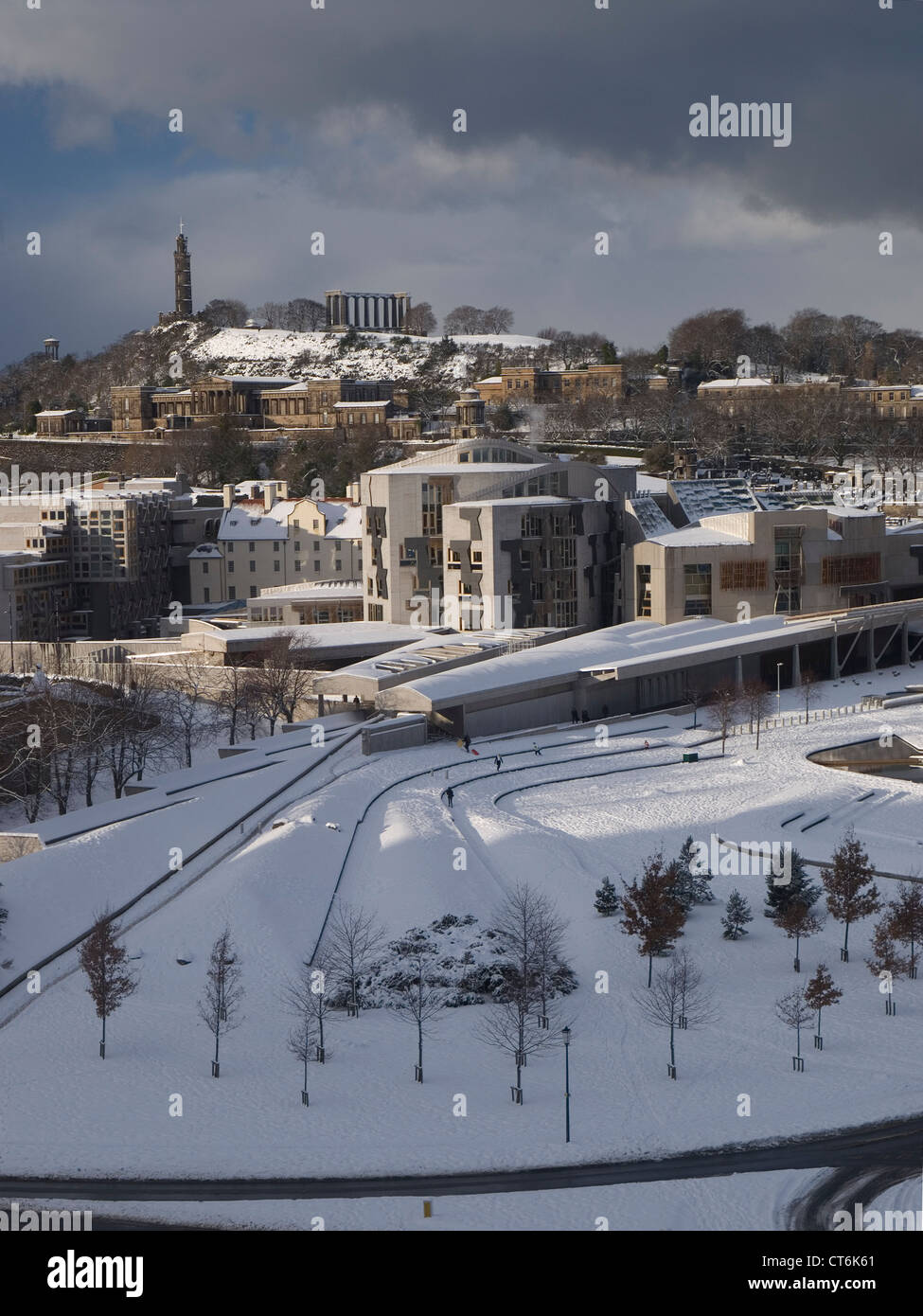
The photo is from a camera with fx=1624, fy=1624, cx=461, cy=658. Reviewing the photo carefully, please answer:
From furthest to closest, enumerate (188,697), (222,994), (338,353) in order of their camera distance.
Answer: (338,353) → (188,697) → (222,994)

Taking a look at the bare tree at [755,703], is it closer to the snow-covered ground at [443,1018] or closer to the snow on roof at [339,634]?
the snow-covered ground at [443,1018]

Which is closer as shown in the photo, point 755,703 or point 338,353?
point 755,703

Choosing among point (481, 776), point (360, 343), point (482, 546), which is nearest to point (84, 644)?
point (482, 546)

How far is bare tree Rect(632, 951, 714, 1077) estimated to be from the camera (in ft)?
92.6

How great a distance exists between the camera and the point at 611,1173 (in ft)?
76.9

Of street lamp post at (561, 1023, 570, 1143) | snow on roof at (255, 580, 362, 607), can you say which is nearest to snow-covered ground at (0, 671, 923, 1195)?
street lamp post at (561, 1023, 570, 1143)

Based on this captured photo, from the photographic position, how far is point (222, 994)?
91.2 feet

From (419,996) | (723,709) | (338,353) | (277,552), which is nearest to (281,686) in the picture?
(723,709)

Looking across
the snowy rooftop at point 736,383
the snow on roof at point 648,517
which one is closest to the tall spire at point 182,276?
the snowy rooftop at point 736,383

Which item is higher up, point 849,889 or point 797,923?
point 849,889

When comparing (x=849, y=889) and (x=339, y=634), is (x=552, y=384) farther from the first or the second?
(x=849, y=889)

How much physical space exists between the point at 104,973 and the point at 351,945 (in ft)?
14.9

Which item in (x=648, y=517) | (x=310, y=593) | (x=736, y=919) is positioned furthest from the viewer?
(x=310, y=593)

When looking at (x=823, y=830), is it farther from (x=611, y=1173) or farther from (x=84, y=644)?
(x=84, y=644)
